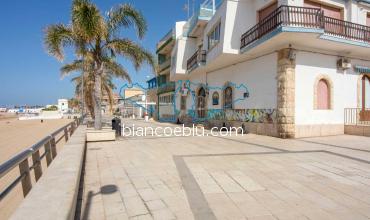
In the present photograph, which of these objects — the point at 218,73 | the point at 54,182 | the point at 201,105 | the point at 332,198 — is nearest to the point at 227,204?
the point at 332,198

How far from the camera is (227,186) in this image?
4711mm

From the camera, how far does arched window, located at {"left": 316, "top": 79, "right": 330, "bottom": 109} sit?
12.7 meters

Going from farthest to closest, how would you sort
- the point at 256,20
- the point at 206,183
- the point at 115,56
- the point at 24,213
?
the point at 256,20
the point at 115,56
the point at 206,183
the point at 24,213

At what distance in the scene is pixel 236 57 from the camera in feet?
47.6

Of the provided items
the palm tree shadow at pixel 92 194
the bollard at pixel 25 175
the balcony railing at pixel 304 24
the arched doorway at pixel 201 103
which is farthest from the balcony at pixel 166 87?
the bollard at pixel 25 175

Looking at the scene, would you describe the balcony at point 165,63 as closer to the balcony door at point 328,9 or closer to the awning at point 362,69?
the balcony door at point 328,9

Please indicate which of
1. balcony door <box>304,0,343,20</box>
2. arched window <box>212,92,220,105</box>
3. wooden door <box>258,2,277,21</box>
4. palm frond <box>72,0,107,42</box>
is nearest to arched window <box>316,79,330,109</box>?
balcony door <box>304,0,343,20</box>

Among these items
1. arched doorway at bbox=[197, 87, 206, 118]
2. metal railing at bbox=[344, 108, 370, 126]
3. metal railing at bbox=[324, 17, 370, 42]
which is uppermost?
metal railing at bbox=[324, 17, 370, 42]

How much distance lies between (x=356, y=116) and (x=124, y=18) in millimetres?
13471

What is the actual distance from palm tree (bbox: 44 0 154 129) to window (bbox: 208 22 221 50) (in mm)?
5314

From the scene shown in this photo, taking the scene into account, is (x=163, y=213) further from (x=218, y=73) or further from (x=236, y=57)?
(x=218, y=73)

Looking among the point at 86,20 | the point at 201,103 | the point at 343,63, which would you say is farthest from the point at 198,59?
the point at 86,20

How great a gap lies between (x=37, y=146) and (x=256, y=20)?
42.5 feet

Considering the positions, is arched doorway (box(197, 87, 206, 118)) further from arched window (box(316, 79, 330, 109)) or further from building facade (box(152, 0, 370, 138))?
arched window (box(316, 79, 330, 109))
